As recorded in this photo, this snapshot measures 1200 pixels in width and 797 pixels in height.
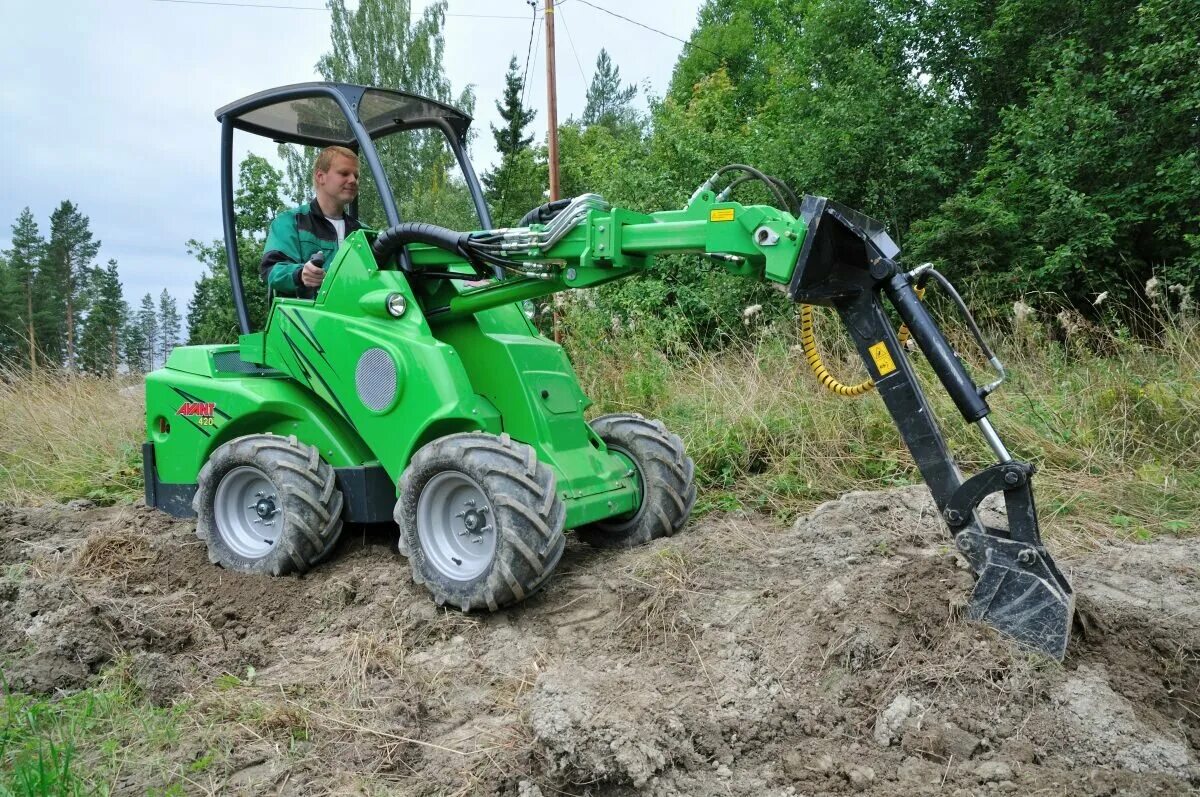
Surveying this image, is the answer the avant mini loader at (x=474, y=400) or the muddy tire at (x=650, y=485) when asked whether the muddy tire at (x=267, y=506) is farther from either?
the muddy tire at (x=650, y=485)

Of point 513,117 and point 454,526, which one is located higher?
point 513,117

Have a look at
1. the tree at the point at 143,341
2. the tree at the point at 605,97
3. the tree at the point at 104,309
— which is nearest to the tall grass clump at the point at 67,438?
the tree at the point at 143,341

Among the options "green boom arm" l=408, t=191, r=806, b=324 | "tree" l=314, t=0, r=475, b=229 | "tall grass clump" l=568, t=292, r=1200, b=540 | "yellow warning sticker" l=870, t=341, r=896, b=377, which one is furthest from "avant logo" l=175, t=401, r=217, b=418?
"tree" l=314, t=0, r=475, b=229

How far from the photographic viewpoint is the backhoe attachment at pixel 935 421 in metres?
2.91

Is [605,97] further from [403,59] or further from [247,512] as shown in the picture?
[247,512]

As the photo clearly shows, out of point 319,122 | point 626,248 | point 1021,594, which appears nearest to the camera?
point 1021,594

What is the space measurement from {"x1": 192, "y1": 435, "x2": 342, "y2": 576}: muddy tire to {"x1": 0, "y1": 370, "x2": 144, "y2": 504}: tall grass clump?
2.42 metres

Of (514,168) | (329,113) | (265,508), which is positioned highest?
(514,168)

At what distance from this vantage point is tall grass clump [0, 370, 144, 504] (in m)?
7.14

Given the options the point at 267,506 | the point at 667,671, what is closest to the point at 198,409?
the point at 267,506

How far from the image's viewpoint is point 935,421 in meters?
3.16

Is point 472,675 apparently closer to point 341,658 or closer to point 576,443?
point 341,658

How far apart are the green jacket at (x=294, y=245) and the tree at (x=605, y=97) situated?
152 feet

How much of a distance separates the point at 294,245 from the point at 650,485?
93.2 inches
